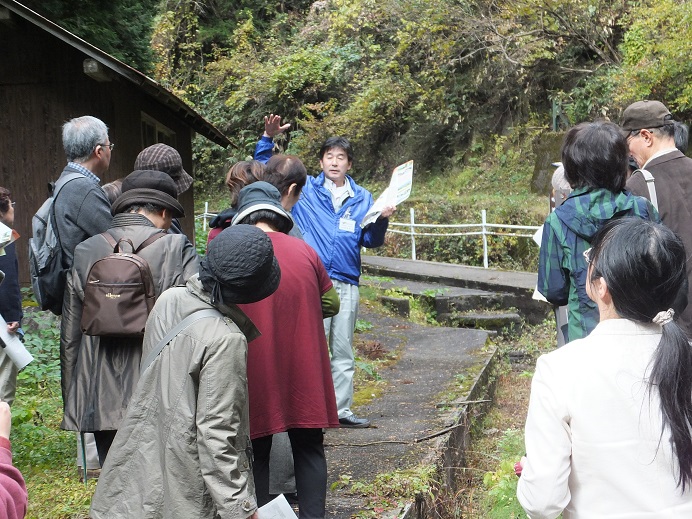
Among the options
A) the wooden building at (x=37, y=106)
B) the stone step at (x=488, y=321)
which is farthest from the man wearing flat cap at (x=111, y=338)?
the stone step at (x=488, y=321)

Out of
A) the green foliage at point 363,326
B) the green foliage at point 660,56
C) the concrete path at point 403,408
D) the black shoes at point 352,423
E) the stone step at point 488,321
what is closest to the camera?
the concrete path at point 403,408

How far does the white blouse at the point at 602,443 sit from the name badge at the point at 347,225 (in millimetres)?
3487

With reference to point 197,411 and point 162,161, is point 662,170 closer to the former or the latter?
point 162,161

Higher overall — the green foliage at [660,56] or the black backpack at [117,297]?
the green foliage at [660,56]

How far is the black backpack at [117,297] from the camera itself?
12.0 ft

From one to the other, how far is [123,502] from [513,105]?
19.4m

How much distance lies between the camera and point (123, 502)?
112 inches

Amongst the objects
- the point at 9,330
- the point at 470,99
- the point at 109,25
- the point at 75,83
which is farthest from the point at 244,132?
the point at 9,330

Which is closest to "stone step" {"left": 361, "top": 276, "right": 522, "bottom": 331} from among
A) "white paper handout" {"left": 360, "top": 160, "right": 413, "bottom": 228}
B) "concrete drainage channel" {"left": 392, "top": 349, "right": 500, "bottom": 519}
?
"concrete drainage channel" {"left": 392, "top": 349, "right": 500, "bottom": 519}

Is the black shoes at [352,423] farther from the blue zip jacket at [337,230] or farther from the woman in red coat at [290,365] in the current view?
the woman in red coat at [290,365]

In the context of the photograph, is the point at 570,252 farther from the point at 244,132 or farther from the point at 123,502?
the point at 244,132

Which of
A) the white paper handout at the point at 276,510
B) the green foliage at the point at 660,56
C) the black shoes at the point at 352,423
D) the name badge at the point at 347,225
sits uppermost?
the green foliage at the point at 660,56

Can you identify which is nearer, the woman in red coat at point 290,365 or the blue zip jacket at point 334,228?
the woman in red coat at point 290,365

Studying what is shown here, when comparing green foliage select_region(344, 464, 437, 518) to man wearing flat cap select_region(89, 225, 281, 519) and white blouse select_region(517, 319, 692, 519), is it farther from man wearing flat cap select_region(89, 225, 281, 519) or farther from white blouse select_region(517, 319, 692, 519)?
white blouse select_region(517, 319, 692, 519)
